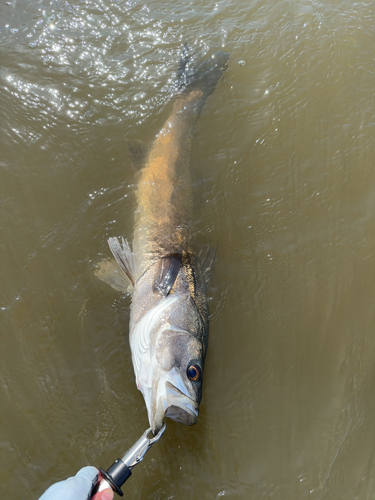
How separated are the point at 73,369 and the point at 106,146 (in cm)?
220

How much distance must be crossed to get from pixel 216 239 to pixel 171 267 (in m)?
0.77

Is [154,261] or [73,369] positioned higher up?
[154,261]

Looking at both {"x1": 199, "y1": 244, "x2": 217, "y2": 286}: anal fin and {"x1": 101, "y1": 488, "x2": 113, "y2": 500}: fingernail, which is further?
{"x1": 199, "y1": 244, "x2": 217, "y2": 286}: anal fin

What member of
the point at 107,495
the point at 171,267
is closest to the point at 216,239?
the point at 171,267

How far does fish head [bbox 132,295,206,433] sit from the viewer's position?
249 cm

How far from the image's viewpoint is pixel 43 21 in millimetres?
3965

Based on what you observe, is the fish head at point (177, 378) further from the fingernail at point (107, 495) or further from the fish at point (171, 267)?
the fingernail at point (107, 495)

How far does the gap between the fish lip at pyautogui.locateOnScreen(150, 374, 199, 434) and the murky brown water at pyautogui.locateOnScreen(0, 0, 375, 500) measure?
65 cm

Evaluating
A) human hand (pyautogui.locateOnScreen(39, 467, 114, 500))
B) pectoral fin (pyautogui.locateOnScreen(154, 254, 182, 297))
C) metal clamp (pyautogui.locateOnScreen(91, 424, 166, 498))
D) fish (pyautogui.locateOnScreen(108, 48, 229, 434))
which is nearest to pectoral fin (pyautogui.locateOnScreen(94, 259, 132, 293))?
fish (pyautogui.locateOnScreen(108, 48, 229, 434))

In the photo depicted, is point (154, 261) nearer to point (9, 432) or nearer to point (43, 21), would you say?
point (9, 432)

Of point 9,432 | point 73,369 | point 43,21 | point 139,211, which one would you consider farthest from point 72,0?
point 9,432

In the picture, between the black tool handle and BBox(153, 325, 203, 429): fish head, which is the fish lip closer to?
BBox(153, 325, 203, 429): fish head

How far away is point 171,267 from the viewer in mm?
3191

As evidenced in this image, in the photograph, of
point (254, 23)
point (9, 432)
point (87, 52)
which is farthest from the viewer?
point (254, 23)
